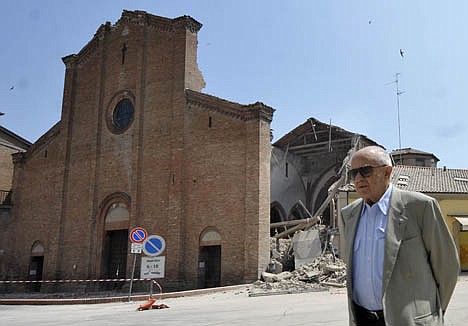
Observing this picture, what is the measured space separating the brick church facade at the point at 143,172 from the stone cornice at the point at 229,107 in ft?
0.15

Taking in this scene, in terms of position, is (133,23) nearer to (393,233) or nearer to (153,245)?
(153,245)

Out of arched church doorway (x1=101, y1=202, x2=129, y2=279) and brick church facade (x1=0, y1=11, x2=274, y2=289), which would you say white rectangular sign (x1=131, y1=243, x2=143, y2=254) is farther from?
arched church doorway (x1=101, y1=202, x2=129, y2=279)

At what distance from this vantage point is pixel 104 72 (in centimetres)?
2661

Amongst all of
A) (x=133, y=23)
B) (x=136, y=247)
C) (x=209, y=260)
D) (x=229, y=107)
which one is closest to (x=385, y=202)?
(x=136, y=247)

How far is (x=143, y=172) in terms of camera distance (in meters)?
23.3

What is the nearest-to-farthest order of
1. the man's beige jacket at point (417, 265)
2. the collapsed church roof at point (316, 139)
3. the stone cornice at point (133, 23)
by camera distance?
1. the man's beige jacket at point (417, 265)
2. the stone cornice at point (133, 23)
3. the collapsed church roof at point (316, 139)

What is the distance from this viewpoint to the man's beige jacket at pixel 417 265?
2703 millimetres

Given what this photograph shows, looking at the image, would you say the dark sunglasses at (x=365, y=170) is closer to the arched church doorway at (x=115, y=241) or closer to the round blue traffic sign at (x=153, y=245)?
the round blue traffic sign at (x=153, y=245)

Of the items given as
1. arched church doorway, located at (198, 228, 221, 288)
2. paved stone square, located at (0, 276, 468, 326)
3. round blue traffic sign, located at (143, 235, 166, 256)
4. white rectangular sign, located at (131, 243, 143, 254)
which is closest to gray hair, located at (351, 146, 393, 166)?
paved stone square, located at (0, 276, 468, 326)

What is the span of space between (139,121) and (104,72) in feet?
14.8

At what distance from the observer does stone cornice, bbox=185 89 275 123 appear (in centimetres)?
2011

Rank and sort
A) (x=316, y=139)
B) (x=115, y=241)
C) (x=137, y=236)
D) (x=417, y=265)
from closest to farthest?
(x=417, y=265), (x=137, y=236), (x=115, y=241), (x=316, y=139)

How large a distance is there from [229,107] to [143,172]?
5.32m

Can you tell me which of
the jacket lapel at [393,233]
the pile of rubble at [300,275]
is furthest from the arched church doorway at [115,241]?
the jacket lapel at [393,233]
